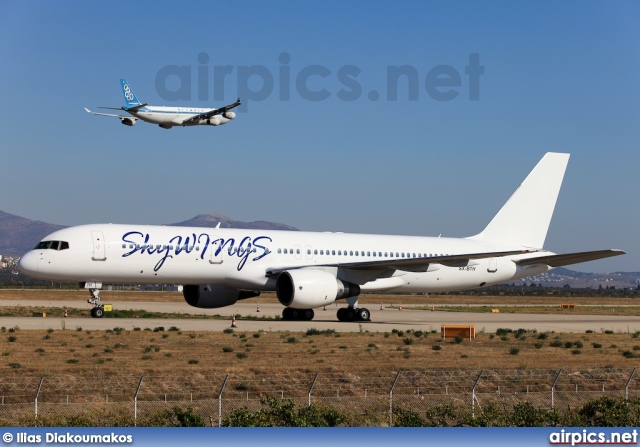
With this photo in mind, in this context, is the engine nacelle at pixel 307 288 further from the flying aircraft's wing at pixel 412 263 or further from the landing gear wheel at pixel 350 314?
the landing gear wheel at pixel 350 314

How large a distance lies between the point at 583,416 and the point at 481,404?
11.8ft

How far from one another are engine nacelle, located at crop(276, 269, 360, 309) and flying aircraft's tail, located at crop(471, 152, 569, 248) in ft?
45.7

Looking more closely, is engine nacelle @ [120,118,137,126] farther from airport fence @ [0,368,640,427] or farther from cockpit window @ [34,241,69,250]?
airport fence @ [0,368,640,427]

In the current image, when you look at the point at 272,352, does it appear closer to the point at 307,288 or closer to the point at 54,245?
the point at 307,288

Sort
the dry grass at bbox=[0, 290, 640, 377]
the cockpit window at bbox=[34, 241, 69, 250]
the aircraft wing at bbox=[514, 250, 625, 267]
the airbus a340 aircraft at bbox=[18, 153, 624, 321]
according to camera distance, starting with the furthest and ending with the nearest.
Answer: the aircraft wing at bbox=[514, 250, 625, 267] → the airbus a340 aircraft at bbox=[18, 153, 624, 321] → the cockpit window at bbox=[34, 241, 69, 250] → the dry grass at bbox=[0, 290, 640, 377]

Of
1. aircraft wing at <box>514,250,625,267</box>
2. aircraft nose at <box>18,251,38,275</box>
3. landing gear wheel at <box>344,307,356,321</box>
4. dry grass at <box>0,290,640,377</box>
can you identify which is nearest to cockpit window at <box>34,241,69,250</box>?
aircraft nose at <box>18,251,38,275</box>

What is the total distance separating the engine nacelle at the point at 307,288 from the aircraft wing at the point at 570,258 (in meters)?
12.4

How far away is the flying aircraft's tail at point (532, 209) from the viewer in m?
53.0

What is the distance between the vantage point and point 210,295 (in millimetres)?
45031

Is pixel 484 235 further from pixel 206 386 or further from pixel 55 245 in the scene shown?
pixel 206 386

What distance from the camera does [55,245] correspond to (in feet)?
133

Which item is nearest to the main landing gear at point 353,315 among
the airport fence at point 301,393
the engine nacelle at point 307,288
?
the engine nacelle at point 307,288

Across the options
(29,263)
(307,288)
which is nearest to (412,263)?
(307,288)

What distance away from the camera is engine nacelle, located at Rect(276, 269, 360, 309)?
41.3 metres
